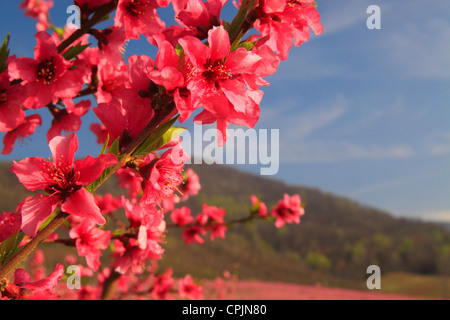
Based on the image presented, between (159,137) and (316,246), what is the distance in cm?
3105

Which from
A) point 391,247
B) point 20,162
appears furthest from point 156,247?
point 391,247

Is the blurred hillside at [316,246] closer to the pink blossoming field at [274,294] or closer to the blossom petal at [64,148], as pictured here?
the pink blossoming field at [274,294]

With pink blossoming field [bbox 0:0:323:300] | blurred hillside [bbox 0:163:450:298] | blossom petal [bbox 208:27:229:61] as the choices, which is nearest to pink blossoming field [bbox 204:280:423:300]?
blurred hillside [bbox 0:163:450:298]

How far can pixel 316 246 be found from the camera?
29484 millimetres

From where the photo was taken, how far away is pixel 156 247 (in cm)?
139

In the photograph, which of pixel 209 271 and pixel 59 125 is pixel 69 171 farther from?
pixel 209 271

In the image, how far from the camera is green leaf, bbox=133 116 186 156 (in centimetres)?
75

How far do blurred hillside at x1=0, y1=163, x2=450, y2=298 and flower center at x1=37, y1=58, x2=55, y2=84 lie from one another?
11388mm

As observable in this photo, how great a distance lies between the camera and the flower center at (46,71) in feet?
4.24

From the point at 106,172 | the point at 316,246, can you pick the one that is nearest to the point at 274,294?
the point at 106,172

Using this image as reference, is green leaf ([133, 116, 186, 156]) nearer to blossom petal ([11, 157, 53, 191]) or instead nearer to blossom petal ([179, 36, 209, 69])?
blossom petal ([179, 36, 209, 69])

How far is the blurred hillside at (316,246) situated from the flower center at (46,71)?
11388 mm

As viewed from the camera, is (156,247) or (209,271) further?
(209,271)

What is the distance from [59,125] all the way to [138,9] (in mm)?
707
